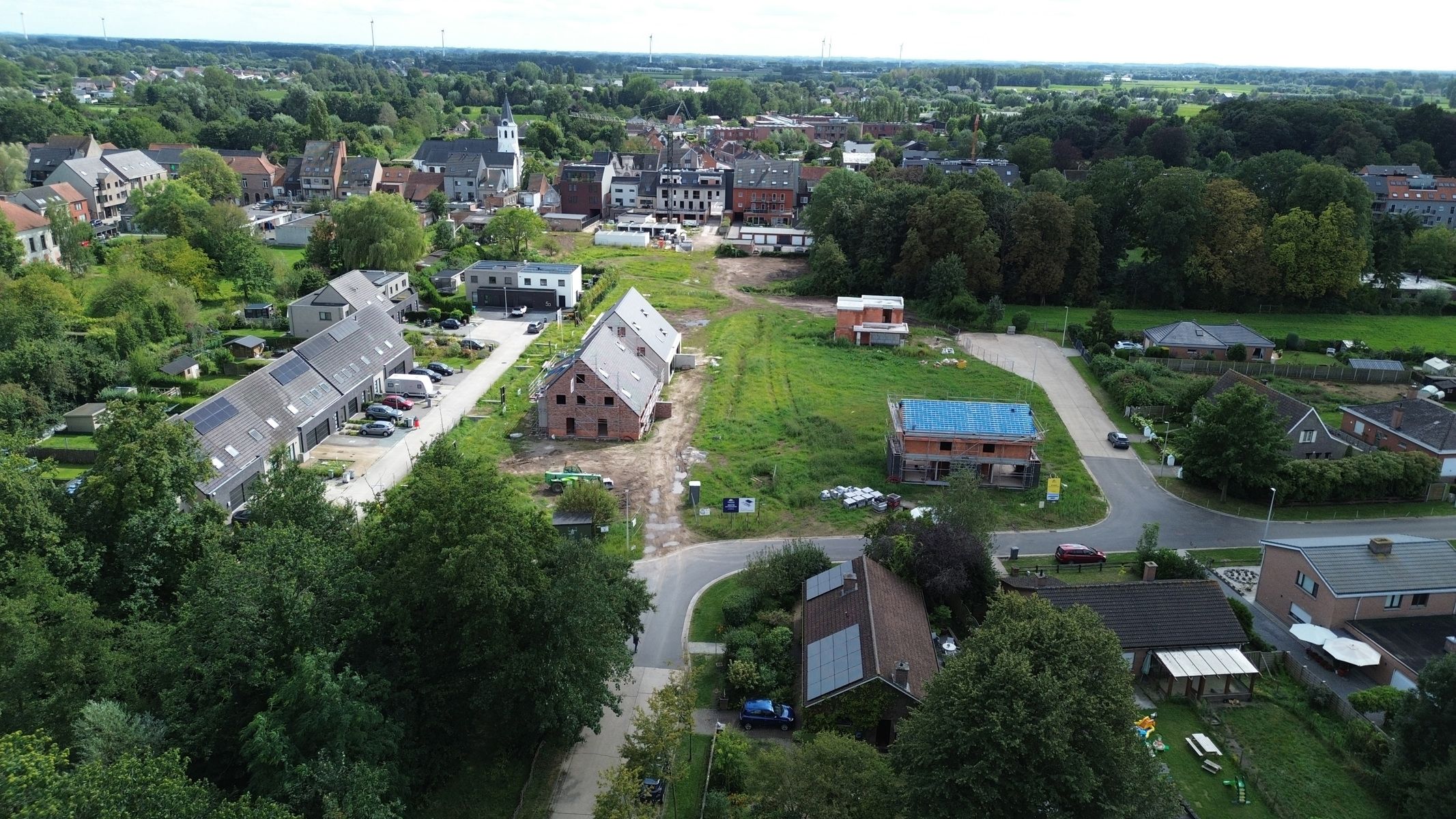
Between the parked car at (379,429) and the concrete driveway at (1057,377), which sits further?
the concrete driveway at (1057,377)

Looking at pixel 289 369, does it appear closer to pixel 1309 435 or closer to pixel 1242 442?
pixel 1242 442

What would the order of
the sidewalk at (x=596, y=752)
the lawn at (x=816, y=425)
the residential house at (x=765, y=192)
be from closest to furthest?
Answer: the sidewalk at (x=596, y=752)
the lawn at (x=816, y=425)
the residential house at (x=765, y=192)

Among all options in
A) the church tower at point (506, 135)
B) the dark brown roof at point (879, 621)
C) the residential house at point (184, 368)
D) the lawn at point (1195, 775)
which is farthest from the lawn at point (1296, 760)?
the church tower at point (506, 135)

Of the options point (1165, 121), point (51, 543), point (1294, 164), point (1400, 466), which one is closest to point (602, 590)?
point (51, 543)

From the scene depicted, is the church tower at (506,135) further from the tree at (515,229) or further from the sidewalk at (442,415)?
the sidewalk at (442,415)

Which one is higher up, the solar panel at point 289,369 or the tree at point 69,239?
the tree at point 69,239

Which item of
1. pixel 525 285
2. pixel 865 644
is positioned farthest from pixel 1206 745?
pixel 525 285
